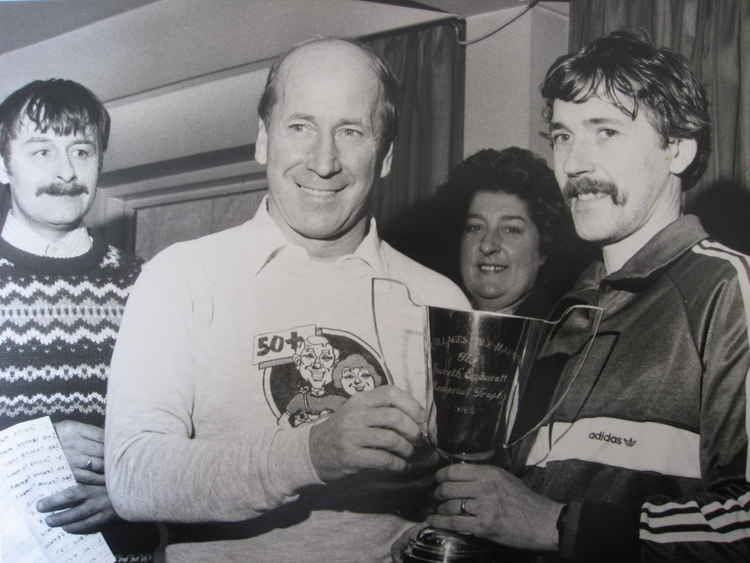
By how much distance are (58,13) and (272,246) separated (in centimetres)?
71

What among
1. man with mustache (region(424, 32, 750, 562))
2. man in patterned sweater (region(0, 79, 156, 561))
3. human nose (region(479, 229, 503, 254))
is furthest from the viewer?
human nose (region(479, 229, 503, 254))

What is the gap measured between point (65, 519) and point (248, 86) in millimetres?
Result: 914

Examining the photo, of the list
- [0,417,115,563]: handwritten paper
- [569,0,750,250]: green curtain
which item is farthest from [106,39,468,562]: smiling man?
[569,0,750,250]: green curtain

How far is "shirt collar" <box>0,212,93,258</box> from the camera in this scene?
5.83 ft

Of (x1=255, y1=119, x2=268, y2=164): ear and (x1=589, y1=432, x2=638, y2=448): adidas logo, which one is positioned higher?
(x1=255, y1=119, x2=268, y2=164): ear

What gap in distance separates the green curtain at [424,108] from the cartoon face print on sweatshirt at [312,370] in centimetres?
33

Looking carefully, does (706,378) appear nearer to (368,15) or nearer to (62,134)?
(368,15)

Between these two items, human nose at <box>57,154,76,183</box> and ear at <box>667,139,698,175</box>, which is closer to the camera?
ear at <box>667,139,698,175</box>

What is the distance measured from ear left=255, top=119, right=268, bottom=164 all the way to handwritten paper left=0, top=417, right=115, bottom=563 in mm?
647

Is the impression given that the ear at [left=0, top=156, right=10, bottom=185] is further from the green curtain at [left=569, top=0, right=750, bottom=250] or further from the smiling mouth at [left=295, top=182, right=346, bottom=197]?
the green curtain at [left=569, top=0, right=750, bottom=250]

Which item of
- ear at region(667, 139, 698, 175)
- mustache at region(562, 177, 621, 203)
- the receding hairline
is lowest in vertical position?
mustache at region(562, 177, 621, 203)

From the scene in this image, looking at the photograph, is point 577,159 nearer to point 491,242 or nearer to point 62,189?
point 491,242

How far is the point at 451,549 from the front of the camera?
1.55 meters

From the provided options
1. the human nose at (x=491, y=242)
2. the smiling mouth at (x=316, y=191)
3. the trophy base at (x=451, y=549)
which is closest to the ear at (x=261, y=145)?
the smiling mouth at (x=316, y=191)
